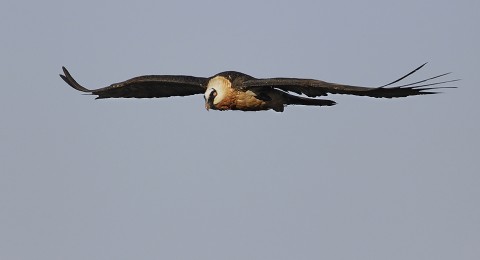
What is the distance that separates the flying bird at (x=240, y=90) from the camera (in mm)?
22520

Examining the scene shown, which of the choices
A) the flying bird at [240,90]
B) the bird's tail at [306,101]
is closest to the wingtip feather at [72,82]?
the flying bird at [240,90]

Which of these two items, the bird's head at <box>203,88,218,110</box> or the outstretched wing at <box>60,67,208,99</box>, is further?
the outstretched wing at <box>60,67,208,99</box>

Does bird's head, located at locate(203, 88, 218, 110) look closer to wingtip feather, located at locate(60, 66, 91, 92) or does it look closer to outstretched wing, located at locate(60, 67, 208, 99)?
outstretched wing, located at locate(60, 67, 208, 99)

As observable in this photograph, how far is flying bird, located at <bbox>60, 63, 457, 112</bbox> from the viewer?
2252 cm

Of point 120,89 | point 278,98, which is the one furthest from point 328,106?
point 120,89

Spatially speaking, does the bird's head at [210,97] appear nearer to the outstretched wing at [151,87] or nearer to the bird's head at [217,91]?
the bird's head at [217,91]

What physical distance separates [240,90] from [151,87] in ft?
10.4

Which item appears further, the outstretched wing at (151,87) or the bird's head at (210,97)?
the outstretched wing at (151,87)

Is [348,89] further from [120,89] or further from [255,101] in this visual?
[120,89]

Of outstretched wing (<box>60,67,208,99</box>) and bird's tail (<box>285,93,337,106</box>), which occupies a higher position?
outstretched wing (<box>60,67,208,99</box>)

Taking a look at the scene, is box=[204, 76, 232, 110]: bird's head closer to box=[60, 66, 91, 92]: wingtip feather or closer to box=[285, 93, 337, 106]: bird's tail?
box=[285, 93, 337, 106]: bird's tail

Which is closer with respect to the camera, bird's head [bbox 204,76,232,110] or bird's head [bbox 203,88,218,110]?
bird's head [bbox 204,76,232,110]

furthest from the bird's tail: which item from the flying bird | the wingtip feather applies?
the wingtip feather

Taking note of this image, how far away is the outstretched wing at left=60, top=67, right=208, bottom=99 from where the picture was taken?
87.5 ft
